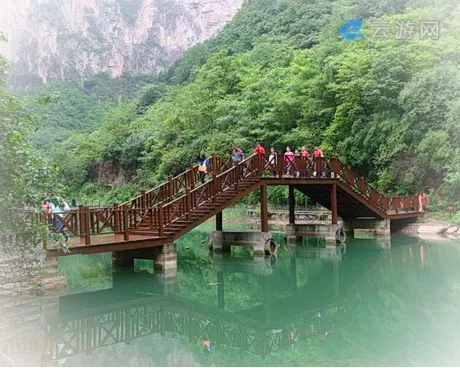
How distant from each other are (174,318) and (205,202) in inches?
239

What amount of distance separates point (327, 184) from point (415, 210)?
7430mm

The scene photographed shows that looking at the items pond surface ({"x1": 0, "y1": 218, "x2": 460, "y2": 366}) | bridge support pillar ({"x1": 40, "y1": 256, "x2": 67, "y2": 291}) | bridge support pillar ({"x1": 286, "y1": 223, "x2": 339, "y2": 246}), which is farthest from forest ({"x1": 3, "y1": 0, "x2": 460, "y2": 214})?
bridge support pillar ({"x1": 286, "y1": 223, "x2": 339, "y2": 246})

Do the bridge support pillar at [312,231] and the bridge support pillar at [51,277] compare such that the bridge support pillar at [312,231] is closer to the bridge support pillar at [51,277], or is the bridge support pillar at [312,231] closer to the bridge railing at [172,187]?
the bridge railing at [172,187]

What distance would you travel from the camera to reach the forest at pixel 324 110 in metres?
27.8

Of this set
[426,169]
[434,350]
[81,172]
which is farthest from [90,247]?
[81,172]

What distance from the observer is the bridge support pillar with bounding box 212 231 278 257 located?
62.2ft

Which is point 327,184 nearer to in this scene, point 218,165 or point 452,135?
point 218,165

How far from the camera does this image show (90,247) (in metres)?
13.6

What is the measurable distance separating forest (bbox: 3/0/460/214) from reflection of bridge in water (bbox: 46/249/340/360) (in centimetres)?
317

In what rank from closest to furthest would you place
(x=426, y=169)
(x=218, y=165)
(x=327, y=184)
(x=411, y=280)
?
(x=411, y=280) → (x=218, y=165) → (x=327, y=184) → (x=426, y=169)

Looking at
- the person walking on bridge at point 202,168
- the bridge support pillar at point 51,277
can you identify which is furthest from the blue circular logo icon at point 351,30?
the bridge support pillar at point 51,277

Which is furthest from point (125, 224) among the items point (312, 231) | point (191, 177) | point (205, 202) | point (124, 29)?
point (124, 29)

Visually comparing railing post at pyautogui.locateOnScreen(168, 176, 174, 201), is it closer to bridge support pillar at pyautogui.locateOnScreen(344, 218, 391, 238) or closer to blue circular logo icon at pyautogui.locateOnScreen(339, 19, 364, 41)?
bridge support pillar at pyautogui.locateOnScreen(344, 218, 391, 238)

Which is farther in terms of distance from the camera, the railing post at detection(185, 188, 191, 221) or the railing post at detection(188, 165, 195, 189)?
the railing post at detection(188, 165, 195, 189)
